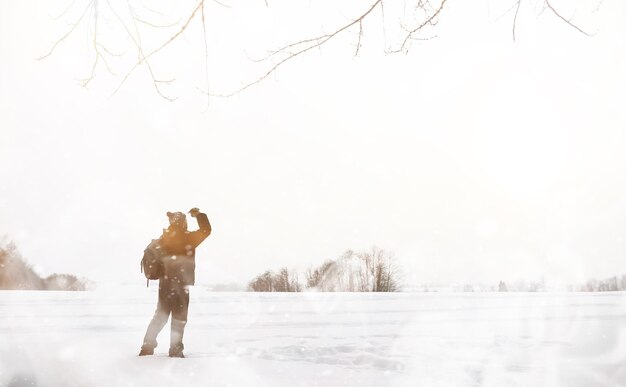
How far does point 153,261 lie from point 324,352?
2521mm

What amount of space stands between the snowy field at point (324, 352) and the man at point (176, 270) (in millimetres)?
416

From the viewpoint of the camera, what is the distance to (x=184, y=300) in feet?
21.9

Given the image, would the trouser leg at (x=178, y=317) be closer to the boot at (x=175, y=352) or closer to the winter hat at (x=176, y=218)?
the boot at (x=175, y=352)

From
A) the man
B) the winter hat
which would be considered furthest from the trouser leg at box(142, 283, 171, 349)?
the winter hat

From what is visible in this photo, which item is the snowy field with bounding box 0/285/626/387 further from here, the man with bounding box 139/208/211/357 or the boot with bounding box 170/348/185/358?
the man with bounding box 139/208/211/357

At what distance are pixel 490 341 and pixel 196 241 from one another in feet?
15.7

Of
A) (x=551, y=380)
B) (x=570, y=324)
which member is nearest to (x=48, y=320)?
(x=551, y=380)

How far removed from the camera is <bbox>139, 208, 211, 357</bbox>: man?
6602mm

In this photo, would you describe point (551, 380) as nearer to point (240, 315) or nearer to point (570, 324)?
point (570, 324)

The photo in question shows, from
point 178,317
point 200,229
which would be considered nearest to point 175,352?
point 178,317

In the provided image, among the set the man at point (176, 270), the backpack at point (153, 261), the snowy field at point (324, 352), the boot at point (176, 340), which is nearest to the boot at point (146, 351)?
the man at point (176, 270)

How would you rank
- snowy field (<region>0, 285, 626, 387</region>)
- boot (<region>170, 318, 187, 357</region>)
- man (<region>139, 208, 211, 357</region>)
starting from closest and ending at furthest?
snowy field (<region>0, 285, 626, 387</region>)
boot (<region>170, 318, 187, 357</region>)
man (<region>139, 208, 211, 357</region>)

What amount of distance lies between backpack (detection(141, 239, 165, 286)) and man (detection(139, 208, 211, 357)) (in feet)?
0.15

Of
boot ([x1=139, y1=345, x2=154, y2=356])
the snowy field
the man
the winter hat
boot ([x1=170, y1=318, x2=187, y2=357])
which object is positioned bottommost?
the snowy field
